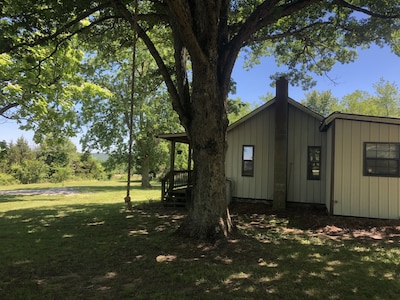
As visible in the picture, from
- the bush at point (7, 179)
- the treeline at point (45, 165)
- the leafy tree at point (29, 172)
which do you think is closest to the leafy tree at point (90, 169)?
the treeline at point (45, 165)

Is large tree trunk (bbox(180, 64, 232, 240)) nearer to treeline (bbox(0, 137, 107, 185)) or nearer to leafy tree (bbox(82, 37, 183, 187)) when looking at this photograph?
leafy tree (bbox(82, 37, 183, 187))

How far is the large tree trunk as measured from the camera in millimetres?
6781

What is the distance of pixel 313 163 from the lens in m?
11.9

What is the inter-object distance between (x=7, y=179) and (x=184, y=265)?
30.0 meters

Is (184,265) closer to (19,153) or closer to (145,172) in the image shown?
(145,172)

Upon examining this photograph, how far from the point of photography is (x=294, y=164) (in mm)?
12117

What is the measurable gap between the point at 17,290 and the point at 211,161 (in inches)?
159

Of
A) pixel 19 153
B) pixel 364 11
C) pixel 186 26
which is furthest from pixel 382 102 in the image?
pixel 19 153

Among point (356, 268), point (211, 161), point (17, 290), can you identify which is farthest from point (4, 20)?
point (356, 268)

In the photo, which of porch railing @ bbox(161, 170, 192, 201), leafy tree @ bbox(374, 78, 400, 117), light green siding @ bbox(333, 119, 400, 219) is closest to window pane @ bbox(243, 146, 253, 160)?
porch railing @ bbox(161, 170, 192, 201)

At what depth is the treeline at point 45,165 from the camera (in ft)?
101

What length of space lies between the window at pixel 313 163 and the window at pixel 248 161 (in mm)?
2124

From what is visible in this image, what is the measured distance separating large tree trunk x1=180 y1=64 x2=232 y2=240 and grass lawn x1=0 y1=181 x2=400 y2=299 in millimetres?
466

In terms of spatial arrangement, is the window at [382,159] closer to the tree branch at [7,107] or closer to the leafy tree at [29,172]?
the tree branch at [7,107]
